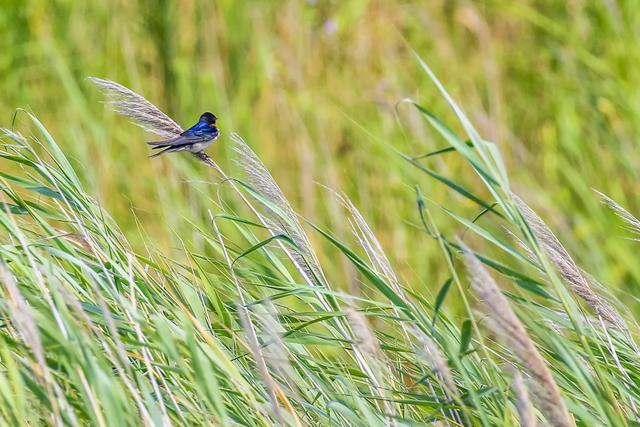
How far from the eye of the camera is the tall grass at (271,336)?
1.66 meters

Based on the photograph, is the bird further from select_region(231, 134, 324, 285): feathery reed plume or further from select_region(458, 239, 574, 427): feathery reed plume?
select_region(458, 239, 574, 427): feathery reed plume

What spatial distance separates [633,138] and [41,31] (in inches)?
101

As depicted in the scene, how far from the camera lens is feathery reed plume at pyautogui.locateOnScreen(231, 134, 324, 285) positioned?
204cm

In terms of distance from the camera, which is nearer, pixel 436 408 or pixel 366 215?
pixel 436 408

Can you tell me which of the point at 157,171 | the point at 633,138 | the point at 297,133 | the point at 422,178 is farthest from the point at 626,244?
the point at 157,171

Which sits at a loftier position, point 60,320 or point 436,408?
point 60,320

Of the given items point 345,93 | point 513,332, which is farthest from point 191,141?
point 345,93

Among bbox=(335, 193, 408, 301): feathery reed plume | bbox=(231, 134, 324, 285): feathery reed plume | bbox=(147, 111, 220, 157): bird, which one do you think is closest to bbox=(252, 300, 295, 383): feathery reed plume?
bbox=(231, 134, 324, 285): feathery reed plume

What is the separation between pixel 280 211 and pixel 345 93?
303 cm

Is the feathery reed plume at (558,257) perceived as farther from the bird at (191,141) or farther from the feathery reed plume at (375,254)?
the bird at (191,141)

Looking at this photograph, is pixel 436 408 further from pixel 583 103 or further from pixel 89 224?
pixel 583 103

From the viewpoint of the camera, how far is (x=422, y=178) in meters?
4.62

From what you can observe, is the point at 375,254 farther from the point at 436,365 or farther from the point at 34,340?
the point at 34,340

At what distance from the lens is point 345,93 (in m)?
5.01
